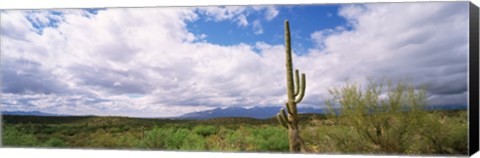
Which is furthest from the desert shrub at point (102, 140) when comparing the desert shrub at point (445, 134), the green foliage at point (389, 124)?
the desert shrub at point (445, 134)

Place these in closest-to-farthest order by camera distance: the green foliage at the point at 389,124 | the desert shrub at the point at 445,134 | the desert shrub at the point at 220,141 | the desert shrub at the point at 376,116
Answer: the desert shrub at the point at 445,134 → the green foliage at the point at 389,124 → the desert shrub at the point at 376,116 → the desert shrub at the point at 220,141

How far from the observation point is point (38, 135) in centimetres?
1542

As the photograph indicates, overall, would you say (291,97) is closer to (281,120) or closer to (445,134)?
(281,120)

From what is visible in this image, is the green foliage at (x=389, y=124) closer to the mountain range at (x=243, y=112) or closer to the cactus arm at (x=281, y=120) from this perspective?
the mountain range at (x=243, y=112)

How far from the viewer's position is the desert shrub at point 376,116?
13.2 m

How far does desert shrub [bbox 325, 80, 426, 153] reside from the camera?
13242 millimetres

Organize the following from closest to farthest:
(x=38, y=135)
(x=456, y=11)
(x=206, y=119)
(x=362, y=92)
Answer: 1. (x=456, y=11)
2. (x=362, y=92)
3. (x=206, y=119)
4. (x=38, y=135)

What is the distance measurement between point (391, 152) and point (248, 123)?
2.59m

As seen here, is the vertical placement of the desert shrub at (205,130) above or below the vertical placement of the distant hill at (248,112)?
below

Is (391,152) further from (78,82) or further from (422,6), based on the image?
(78,82)

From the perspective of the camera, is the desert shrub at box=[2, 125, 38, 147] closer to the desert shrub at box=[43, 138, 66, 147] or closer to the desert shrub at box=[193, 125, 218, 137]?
the desert shrub at box=[43, 138, 66, 147]

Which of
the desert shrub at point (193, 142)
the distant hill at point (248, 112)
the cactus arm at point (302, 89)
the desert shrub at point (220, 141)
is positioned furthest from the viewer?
the desert shrub at point (193, 142)

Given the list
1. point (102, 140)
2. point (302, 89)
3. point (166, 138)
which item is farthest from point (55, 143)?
point (302, 89)

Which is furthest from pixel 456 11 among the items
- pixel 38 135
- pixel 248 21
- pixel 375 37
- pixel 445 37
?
pixel 38 135
